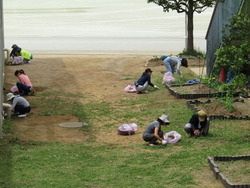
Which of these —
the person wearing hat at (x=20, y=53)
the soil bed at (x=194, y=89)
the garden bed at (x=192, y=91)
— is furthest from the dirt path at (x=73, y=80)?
the soil bed at (x=194, y=89)

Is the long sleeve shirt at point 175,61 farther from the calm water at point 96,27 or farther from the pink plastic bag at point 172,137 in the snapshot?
the calm water at point 96,27

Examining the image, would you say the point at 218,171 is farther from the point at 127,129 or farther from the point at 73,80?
the point at 73,80

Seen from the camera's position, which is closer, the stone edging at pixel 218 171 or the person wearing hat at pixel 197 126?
the stone edging at pixel 218 171

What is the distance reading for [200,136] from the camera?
18203 mm

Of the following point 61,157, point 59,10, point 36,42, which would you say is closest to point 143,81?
point 61,157

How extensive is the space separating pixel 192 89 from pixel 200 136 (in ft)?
23.6

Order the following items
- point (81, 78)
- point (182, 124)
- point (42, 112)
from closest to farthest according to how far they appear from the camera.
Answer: point (182, 124), point (42, 112), point (81, 78)

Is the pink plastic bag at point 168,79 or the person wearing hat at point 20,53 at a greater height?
the person wearing hat at point 20,53

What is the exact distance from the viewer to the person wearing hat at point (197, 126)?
18.1 metres

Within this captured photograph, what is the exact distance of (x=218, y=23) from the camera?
27.6m

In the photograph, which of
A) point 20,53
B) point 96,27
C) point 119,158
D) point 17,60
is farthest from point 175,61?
point 96,27

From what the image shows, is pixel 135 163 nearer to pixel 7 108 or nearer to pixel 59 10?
pixel 7 108

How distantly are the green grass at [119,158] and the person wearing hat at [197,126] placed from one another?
0.22 meters

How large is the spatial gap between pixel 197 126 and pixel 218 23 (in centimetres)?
1030
